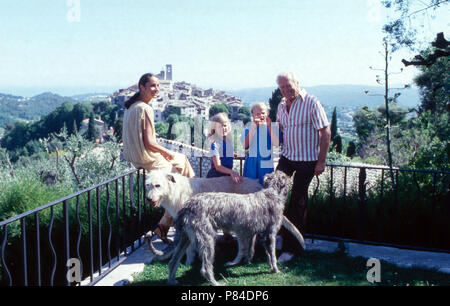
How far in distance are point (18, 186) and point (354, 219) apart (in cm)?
549

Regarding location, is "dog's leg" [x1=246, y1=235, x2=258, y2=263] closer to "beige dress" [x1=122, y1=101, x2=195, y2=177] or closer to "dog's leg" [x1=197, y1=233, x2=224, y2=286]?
"dog's leg" [x1=197, y1=233, x2=224, y2=286]

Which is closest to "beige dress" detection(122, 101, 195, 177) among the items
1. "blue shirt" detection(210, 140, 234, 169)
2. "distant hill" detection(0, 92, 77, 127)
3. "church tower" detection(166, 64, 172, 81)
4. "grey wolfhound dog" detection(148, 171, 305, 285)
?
"blue shirt" detection(210, 140, 234, 169)

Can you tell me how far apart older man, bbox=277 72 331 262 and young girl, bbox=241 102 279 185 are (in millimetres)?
157

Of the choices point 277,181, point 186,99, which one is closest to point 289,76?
point 277,181

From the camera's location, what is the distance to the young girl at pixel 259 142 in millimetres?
4215

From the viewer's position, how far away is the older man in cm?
392

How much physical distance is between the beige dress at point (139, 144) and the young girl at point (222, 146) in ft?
1.79

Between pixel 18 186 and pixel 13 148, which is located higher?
pixel 18 186

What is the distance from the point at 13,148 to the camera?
7112 centimetres

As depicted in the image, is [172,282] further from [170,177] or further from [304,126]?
[304,126]

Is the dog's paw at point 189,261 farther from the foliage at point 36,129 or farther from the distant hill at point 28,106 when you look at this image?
the distant hill at point 28,106

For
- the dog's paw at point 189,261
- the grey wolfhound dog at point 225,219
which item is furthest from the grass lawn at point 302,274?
the grey wolfhound dog at point 225,219

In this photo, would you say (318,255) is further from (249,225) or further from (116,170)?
(116,170)
